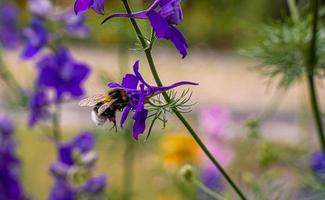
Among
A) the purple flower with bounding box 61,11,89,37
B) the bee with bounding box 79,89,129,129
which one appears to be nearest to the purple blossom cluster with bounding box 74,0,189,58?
the bee with bounding box 79,89,129,129

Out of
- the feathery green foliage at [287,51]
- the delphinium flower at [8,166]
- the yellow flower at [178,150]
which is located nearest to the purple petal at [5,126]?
the delphinium flower at [8,166]

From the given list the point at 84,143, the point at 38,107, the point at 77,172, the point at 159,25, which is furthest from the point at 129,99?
the point at 38,107

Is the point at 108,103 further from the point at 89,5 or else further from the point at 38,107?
the point at 38,107

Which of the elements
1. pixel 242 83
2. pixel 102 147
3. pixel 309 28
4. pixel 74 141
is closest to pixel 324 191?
pixel 309 28

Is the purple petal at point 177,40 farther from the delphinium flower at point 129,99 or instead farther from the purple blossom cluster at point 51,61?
the purple blossom cluster at point 51,61

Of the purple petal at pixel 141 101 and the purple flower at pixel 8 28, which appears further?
the purple flower at pixel 8 28

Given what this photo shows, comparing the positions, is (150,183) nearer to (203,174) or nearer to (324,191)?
(203,174)
